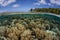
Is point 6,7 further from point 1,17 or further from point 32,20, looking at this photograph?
point 32,20

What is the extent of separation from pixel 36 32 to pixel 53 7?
70 cm

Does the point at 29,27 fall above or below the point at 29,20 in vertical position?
below

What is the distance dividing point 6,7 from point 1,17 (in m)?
0.25

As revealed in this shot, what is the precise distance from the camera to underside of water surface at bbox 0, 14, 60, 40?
3058 mm

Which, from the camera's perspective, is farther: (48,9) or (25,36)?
(48,9)

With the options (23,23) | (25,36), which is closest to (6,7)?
(23,23)

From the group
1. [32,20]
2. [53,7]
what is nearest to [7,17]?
[32,20]

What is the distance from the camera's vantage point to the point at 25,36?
3.06m

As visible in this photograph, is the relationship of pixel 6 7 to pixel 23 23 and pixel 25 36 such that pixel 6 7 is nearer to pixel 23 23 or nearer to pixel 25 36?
pixel 23 23

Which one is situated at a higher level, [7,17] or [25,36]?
[7,17]

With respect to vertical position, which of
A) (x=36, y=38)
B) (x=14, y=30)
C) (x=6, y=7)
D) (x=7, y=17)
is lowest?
(x=36, y=38)

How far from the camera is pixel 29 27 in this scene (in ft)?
10.3

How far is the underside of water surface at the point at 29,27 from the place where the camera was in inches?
120

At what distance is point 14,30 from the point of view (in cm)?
307
